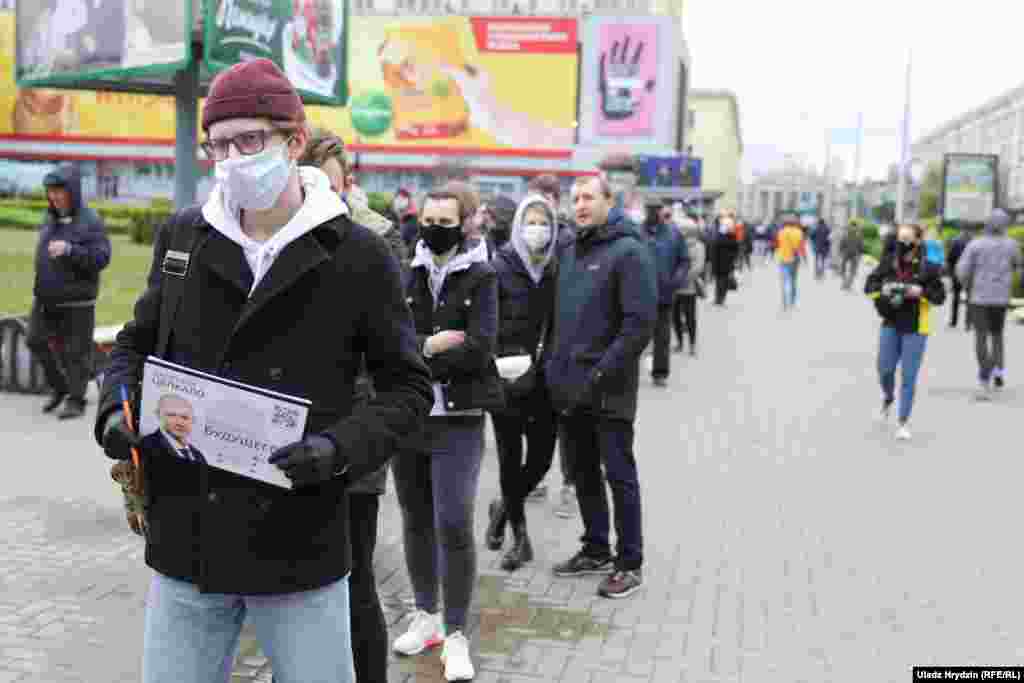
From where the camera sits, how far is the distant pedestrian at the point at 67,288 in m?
9.32

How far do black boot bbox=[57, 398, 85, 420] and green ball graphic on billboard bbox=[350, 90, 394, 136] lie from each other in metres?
57.6

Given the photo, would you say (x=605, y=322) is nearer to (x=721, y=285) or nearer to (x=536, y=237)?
(x=536, y=237)

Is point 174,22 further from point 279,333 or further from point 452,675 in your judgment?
point 279,333

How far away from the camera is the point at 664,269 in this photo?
1236 centimetres

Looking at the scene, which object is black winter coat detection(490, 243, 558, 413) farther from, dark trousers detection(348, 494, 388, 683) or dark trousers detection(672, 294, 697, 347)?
dark trousers detection(672, 294, 697, 347)

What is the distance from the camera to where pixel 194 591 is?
2541mm

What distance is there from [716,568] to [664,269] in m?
6.57

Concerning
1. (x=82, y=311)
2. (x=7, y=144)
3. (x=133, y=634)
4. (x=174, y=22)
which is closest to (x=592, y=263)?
(x=133, y=634)

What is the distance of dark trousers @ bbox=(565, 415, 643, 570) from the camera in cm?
552

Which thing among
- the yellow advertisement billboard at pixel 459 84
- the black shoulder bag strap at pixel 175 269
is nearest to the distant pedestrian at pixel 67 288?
the black shoulder bag strap at pixel 175 269

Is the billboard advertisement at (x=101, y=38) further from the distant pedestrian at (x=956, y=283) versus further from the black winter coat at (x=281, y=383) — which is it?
the distant pedestrian at (x=956, y=283)

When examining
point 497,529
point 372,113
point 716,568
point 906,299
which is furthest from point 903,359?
point 372,113

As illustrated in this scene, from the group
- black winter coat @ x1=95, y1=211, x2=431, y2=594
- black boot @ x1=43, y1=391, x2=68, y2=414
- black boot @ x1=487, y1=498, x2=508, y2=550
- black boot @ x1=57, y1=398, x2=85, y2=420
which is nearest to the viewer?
black winter coat @ x1=95, y1=211, x2=431, y2=594

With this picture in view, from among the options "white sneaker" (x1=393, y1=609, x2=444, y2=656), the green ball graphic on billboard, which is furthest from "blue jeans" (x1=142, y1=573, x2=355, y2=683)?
the green ball graphic on billboard
